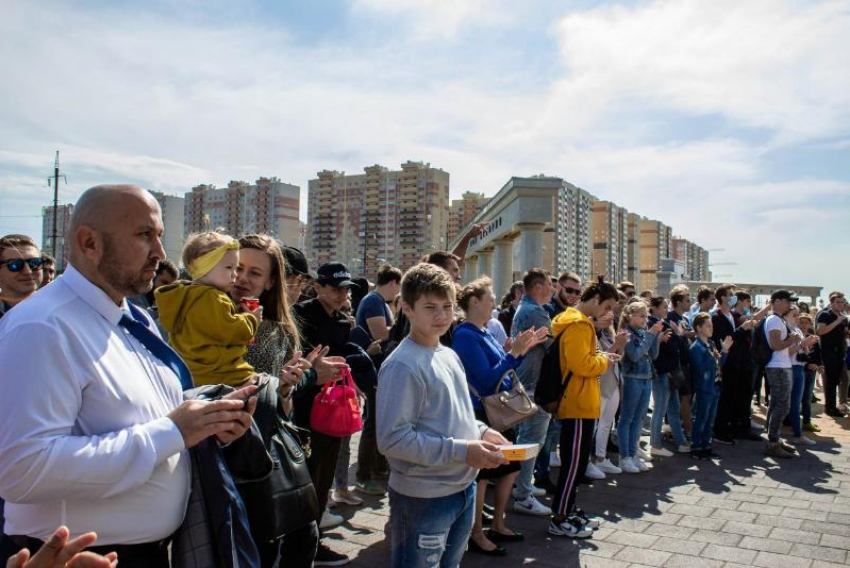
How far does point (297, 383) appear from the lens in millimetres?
3014

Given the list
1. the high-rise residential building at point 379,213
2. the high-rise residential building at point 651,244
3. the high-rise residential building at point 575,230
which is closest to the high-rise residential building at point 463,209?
the high-rise residential building at point 379,213

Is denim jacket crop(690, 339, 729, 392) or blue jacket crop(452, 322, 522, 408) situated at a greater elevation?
blue jacket crop(452, 322, 522, 408)

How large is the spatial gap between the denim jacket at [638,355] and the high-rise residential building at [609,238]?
9922 centimetres

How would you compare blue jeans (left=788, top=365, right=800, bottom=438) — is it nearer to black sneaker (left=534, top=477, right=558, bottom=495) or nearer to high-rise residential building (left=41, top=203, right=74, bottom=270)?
black sneaker (left=534, top=477, right=558, bottom=495)

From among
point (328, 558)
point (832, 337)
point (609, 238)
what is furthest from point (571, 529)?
point (609, 238)

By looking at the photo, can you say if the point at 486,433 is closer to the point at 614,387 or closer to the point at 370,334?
the point at 370,334

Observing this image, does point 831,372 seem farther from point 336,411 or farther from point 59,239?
point 59,239

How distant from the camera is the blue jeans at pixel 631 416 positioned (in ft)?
22.5

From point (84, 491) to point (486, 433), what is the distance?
1.92 meters

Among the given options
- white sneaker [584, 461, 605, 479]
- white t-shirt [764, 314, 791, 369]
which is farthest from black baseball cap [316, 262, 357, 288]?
white t-shirt [764, 314, 791, 369]

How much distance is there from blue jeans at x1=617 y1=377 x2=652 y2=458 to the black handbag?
506 cm

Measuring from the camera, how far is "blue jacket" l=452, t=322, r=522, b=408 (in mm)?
4195

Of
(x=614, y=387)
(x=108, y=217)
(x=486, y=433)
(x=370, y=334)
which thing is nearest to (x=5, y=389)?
(x=108, y=217)

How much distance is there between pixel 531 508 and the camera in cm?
524
